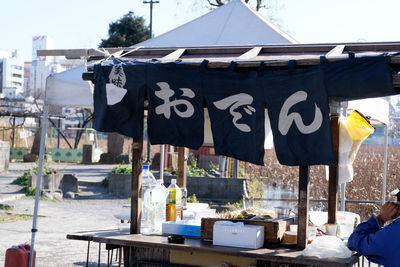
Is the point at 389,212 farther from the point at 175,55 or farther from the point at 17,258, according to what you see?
the point at 17,258

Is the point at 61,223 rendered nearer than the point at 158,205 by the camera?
No

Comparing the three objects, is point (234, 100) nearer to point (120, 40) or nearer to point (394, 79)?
point (394, 79)

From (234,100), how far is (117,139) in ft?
91.9

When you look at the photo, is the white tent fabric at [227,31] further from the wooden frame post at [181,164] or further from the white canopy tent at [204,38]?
the wooden frame post at [181,164]

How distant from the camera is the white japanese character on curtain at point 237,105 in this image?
5180 millimetres

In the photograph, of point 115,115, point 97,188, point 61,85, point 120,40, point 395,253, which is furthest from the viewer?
point 120,40

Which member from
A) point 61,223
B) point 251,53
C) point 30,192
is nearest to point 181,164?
point 251,53

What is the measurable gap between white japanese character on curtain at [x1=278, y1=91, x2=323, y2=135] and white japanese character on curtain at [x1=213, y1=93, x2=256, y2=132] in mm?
298

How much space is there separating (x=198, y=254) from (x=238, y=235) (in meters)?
0.56

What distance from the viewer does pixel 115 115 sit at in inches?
226

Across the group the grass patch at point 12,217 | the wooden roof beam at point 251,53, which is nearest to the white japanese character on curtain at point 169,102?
the wooden roof beam at point 251,53

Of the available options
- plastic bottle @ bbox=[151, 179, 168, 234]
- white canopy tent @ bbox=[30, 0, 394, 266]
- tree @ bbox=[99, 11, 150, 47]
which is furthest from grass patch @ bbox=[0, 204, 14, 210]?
tree @ bbox=[99, 11, 150, 47]

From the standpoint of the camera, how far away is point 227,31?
7402 mm

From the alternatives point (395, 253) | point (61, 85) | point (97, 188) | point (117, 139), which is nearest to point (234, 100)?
point (395, 253)
